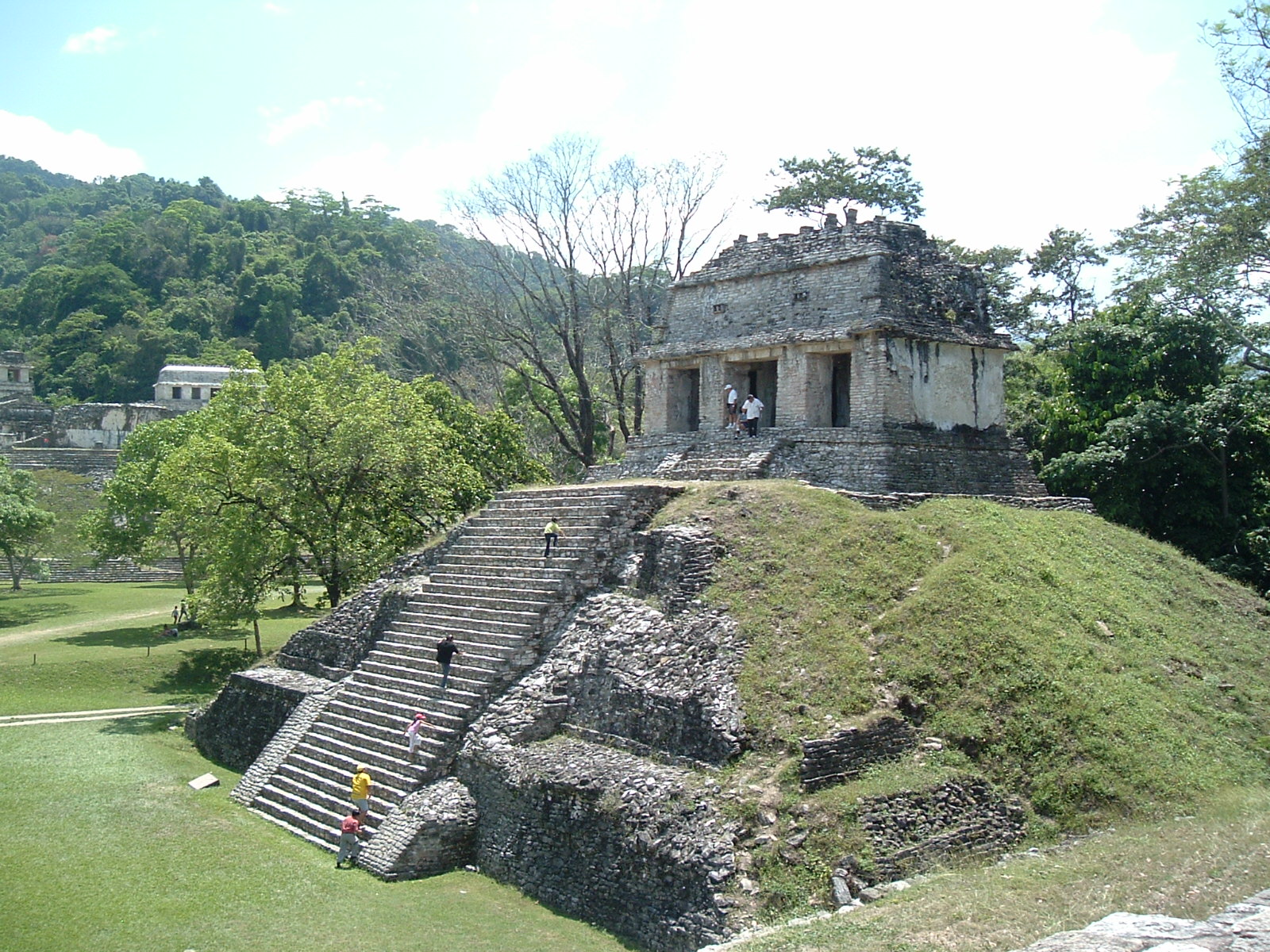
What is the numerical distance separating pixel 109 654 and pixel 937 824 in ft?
61.0

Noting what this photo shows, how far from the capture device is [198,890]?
10.9 metres

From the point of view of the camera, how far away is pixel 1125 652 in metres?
12.5

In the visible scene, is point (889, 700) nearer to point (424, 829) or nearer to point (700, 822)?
point (700, 822)

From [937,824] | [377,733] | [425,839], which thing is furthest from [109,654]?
[937,824]

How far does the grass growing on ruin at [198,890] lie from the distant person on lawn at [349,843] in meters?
0.17

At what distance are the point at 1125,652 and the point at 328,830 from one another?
970cm

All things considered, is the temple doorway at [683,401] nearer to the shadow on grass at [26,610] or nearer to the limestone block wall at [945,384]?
the limestone block wall at [945,384]


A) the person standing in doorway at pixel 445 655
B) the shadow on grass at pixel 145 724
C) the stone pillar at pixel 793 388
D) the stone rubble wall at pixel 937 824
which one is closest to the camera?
the stone rubble wall at pixel 937 824

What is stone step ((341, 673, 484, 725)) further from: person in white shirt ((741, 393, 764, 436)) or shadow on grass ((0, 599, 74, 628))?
shadow on grass ((0, 599, 74, 628))

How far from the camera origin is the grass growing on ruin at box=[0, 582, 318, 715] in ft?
65.9

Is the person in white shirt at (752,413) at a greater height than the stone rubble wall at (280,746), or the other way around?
the person in white shirt at (752,413)

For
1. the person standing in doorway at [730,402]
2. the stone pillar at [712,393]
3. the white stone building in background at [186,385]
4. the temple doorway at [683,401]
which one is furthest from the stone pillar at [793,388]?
the white stone building in background at [186,385]

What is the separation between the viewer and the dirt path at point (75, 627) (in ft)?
79.3

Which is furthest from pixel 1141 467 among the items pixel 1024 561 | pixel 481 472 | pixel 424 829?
pixel 424 829
